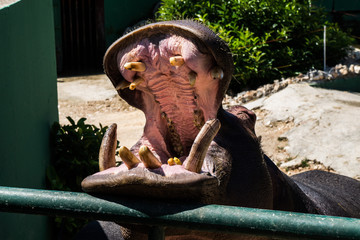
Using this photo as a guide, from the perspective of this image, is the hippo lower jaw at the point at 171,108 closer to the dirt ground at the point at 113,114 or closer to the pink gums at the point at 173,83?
the pink gums at the point at 173,83

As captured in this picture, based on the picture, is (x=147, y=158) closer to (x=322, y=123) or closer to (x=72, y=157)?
(x=72, y=157)

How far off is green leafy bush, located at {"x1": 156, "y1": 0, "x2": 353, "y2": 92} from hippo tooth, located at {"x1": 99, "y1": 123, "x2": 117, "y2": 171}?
17.3 ft

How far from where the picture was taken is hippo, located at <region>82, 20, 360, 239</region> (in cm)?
125

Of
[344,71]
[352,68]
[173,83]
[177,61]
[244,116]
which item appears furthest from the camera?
[352,68]

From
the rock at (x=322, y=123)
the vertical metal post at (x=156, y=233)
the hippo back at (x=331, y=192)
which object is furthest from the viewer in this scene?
the rock at (x=322, y=123)

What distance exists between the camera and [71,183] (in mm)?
3645

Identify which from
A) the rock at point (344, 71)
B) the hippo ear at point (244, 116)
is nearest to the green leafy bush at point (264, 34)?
the rock at point (344, 71)

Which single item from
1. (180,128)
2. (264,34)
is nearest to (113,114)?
(264,34)

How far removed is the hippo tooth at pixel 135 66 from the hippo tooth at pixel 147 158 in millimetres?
257

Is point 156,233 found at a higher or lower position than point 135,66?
lower

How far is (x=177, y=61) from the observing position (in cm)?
141

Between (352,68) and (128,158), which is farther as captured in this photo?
(352,68)

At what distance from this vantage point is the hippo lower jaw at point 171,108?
1246 mm

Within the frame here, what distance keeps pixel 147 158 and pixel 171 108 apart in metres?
0.36
